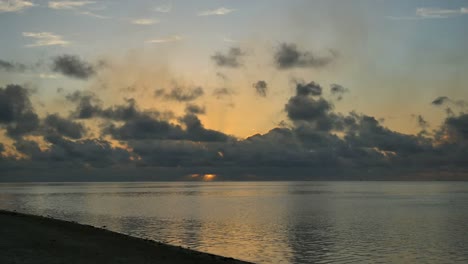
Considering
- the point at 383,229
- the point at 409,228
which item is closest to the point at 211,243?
the point at 383,229

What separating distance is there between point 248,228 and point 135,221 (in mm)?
20374

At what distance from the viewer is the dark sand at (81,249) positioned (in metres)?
28.5

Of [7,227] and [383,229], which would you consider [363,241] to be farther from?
[7,227]

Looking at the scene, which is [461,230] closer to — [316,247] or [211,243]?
[316,247]

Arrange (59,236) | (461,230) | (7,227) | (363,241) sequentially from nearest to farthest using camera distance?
(59,236)
(7,227)
(363,241)
(461,230)

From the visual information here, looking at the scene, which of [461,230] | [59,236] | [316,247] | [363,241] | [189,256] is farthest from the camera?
[461,230]

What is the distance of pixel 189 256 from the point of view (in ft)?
107

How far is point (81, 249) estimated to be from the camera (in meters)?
32.7

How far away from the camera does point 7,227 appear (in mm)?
43375

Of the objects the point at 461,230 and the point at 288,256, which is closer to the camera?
the point at 288,256

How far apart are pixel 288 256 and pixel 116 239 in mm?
14257

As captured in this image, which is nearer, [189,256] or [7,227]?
[189,256]

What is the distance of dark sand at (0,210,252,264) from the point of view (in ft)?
93.5

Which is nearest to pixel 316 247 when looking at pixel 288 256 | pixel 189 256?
pixel 288 256
